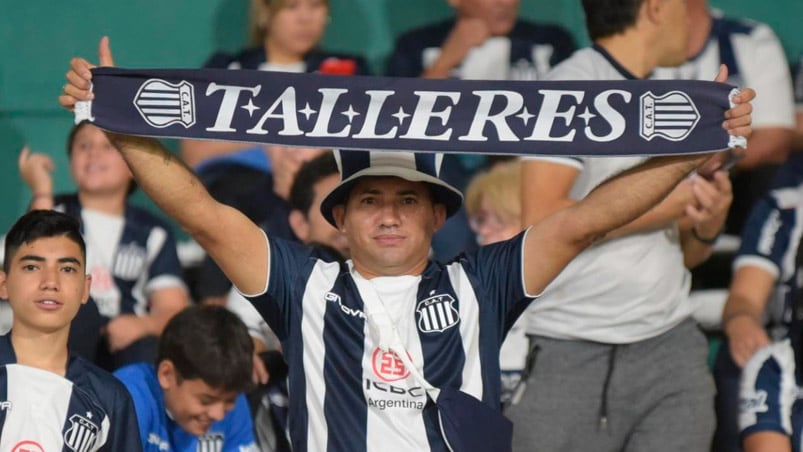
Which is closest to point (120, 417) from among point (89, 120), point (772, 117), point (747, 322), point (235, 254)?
point (235, 254)

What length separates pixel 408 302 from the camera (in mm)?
3779

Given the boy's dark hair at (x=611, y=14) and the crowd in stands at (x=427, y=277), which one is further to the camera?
the boy's dark hair at (x=611, y=14)

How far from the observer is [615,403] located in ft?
14.5

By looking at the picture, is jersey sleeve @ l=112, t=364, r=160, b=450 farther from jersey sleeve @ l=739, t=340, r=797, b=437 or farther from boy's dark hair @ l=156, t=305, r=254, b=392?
jersey sleeve @ l=739, t=340, r=797, b=437

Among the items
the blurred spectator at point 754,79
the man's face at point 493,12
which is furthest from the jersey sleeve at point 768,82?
the man's face at point 493,12

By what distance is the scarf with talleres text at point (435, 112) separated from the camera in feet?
11.8

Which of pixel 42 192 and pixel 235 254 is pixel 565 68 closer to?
pixel 235 254

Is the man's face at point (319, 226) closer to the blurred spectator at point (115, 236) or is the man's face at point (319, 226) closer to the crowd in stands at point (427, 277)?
the crowd in stands at point (427, 277)

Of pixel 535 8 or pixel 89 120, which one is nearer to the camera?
pixel 89 120

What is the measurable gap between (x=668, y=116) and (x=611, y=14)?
0.95m

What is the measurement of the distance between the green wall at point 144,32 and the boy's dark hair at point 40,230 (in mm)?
2251

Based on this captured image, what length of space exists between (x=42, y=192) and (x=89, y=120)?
222cm

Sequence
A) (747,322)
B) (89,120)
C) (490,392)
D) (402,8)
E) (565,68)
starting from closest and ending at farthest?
(89,120) → (490,392) → (565,68) → (747,322) → (402,8)

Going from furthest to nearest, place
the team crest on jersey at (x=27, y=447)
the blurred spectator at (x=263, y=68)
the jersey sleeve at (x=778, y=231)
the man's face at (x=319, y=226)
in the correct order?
the blurred spectator at (x=263, y=68) → the jersey sleeve at (x=778, y=231) → the man's face at (x=319, y=226) → the team crest on jersey at (x=27, y=447)
